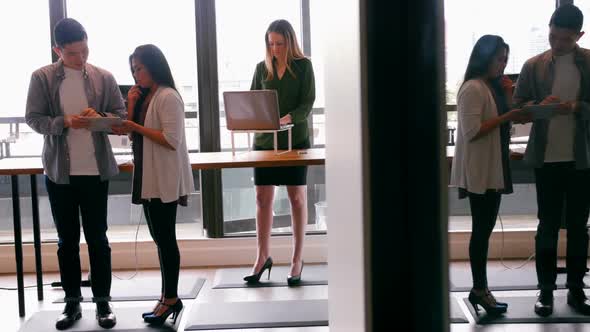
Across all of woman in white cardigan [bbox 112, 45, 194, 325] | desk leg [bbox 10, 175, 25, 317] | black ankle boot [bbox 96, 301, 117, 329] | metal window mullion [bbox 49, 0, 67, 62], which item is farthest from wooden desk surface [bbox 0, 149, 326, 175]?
metal window mullion [bbox 49, 0, 67, 62]

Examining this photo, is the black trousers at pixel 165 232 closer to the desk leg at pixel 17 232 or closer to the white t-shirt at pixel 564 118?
the desk leg at pixel 17 232

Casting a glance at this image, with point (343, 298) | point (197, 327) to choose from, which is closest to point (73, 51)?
point (197, 327)

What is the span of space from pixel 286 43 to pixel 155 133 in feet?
3.62

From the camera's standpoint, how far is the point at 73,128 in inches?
117

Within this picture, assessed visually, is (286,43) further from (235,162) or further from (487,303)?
(487,303)

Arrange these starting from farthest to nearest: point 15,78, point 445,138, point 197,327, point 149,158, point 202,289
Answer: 1. point 15,78
2. point 202,289
3. point 197,327
4. point 149,158
5. point 445,138

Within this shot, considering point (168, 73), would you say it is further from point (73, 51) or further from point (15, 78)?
point (15, 78)

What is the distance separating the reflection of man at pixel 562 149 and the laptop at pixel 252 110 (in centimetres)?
315

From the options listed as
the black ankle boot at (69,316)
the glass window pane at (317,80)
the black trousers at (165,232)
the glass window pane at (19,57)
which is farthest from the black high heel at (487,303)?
the glass window pane at (19,57)

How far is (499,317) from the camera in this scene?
0.28 meters

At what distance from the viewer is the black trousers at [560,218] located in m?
0.28

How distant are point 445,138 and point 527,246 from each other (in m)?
0.06

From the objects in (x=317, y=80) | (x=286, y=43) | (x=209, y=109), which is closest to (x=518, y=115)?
(x=286, y=43)

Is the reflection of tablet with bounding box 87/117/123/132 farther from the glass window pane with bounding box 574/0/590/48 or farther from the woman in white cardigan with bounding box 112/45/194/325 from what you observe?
the glass window pane with bounding box 574/0/590/48
